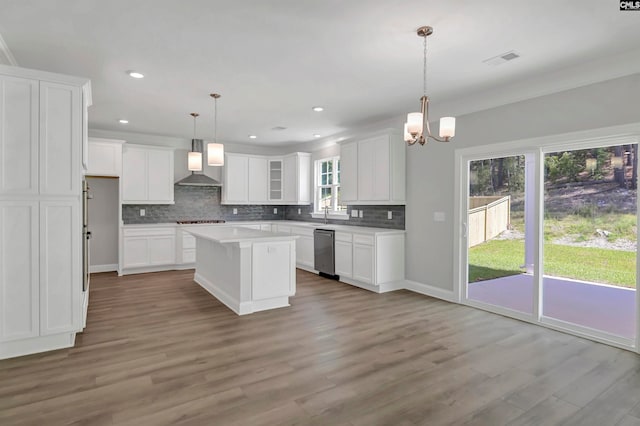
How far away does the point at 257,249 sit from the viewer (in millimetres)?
4160

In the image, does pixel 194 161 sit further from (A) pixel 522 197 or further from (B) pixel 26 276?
(A) pixel 522 197

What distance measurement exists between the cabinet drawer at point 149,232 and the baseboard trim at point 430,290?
4419mm

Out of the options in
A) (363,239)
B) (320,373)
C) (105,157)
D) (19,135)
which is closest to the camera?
(320,373)

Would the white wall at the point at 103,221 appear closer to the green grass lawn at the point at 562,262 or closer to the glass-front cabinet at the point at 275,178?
the glass-front cabinet at the point at 275,178

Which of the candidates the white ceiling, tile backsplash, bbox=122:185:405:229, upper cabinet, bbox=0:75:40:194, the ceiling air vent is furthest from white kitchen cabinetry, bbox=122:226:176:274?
the ceiling air vent

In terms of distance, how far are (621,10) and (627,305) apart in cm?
257

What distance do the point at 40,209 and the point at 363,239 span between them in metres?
3.83

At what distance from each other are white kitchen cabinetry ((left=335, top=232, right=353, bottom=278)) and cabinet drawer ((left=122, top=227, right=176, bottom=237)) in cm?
322

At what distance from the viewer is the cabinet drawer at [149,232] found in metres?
6.39

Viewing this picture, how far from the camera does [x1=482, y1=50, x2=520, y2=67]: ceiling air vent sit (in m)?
3.18

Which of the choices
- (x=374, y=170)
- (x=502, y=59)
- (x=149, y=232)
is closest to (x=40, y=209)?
(x=149, y=232)

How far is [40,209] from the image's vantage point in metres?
3.00

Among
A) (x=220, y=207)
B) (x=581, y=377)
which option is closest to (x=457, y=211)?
(x=581, y=377)

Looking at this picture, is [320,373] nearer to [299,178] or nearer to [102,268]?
[299,178]
